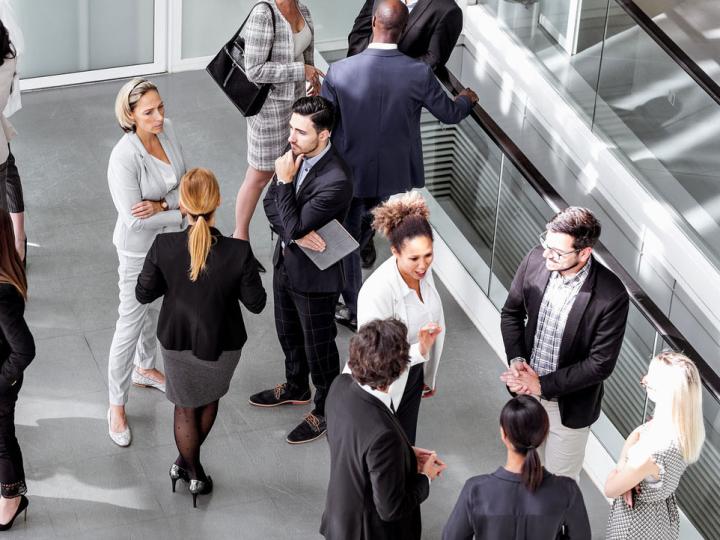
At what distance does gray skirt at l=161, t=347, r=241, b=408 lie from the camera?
576 centimetres

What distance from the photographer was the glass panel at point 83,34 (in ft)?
31.4

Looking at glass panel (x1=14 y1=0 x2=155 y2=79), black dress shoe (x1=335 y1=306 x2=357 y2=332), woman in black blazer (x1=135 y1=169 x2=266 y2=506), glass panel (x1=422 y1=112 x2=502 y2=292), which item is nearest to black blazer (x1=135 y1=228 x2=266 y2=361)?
woman in black blazer (x1=135 y1=169 x2=266 y2=506)

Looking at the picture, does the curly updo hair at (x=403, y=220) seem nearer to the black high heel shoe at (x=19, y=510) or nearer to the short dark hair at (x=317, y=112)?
the short dark hair at (x=317, y=112)

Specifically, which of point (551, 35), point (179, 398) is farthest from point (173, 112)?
point (179, 398)

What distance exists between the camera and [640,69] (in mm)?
8531

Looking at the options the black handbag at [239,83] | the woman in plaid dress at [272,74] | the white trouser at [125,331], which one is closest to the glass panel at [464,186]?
the woman in plaid dress at [272,74]

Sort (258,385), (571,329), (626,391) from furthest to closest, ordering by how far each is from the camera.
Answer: (258,385), (626,391), (571,329)

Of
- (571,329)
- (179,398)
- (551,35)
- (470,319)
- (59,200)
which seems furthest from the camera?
(551,35)

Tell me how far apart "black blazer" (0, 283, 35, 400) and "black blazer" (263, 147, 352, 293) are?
1366 millimetres

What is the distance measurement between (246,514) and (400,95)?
2.38m

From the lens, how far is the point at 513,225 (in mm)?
7230

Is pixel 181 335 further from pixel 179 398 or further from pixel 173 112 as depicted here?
pixel 173 112

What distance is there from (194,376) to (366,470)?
1.39m

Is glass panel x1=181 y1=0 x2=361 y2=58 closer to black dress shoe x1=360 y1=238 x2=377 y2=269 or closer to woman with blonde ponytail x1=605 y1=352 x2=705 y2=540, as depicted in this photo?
black dress shoe x1=360 y1=238 x2=377 y2=269
